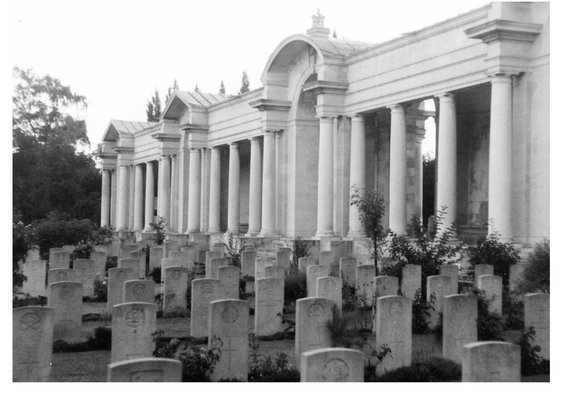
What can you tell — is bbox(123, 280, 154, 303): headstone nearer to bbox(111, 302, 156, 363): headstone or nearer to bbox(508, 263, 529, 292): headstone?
bbox(111, 302, 156, 363): headstone

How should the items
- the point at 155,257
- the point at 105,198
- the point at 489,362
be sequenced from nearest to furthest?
the point at 489,362 → the point at 155,257 → the point at 105,198

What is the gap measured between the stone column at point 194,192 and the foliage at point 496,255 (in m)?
24.7

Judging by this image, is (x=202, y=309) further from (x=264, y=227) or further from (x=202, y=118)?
(x=202, y=118)

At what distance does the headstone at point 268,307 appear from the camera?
14.0 metres

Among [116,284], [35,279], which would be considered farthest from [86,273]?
[116,284]

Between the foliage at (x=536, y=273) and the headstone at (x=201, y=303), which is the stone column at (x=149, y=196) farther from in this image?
the headstone at (x=201, y=303)

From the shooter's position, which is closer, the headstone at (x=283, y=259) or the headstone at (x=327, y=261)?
the headstone at (x=327, y=261)

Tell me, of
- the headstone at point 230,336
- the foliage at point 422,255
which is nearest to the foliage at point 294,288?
the foliage at point 422,255

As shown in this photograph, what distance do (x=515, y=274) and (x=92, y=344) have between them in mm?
10160

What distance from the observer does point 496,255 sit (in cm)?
1919

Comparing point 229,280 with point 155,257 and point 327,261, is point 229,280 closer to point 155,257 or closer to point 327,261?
point 327,261

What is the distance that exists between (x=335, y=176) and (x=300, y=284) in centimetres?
1232

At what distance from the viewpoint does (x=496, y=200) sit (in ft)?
69.0

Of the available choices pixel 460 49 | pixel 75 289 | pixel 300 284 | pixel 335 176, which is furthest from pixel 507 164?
pixel 75 289
